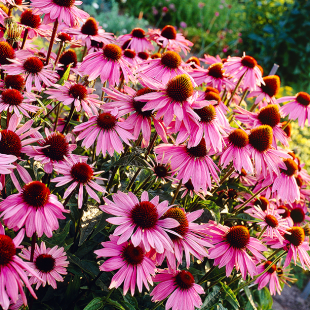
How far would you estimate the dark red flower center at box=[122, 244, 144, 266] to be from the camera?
3.90 feet

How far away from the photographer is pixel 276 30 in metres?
6.82

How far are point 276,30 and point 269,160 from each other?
247 inches

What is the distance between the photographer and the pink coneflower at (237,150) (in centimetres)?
142

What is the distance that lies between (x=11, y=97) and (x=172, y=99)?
0.65 metres

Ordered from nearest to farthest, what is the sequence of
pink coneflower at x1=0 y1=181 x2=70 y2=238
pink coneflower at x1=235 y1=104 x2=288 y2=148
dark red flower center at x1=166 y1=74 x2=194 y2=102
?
pink coneflower at x1=0 y1=181 x2=70 y2=238 → dark red flower center at x1=166 y1=74 x2=194 y2=102 → pink coneflower at x1=235 y1=104 x2=288 y2=148

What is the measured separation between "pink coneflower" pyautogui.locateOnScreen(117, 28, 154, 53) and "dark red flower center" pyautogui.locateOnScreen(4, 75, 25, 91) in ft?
2.93

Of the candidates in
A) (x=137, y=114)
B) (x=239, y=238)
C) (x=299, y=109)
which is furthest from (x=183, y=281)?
(x=299, y=109)

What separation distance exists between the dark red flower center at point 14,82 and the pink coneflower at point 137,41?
0.89m

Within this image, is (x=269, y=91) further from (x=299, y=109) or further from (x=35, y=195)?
(x=35, y=195)

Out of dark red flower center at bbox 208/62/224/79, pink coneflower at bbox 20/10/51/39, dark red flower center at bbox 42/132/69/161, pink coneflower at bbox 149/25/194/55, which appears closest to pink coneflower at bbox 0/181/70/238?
dark red flower center at bbox 42/132/69/161

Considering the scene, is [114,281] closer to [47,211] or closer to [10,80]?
[47,211]

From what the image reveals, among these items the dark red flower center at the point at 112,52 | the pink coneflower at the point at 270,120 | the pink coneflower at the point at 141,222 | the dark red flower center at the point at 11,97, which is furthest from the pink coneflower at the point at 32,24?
the pink coneflower at the point at 270,120

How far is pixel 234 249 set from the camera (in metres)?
1.41

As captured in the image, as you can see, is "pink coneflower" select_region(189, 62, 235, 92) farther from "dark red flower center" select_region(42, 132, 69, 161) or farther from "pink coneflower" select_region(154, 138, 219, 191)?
"dark red flower center" select_region(42, 132, 69, 161)
